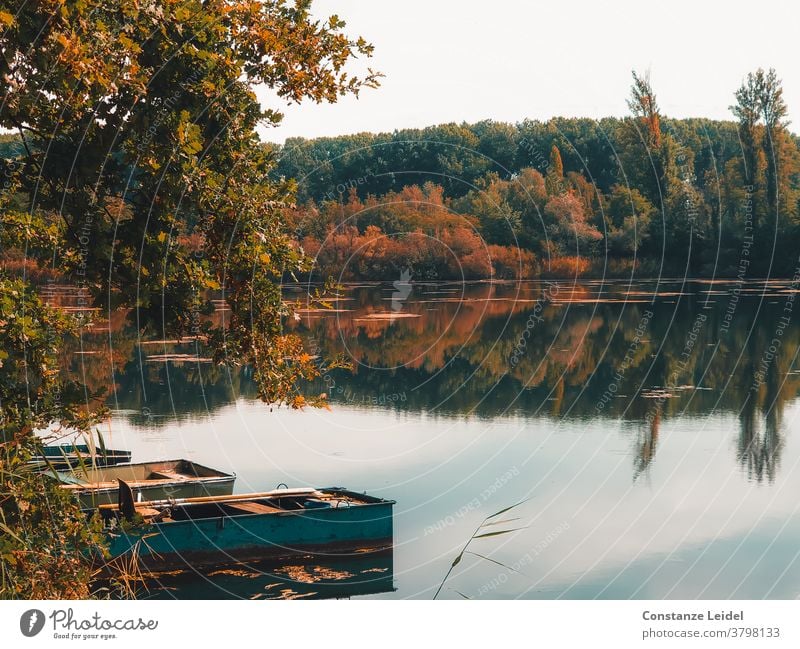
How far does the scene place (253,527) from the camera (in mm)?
14992

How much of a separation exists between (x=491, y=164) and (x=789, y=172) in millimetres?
14301

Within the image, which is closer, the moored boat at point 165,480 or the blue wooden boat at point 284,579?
Answer: the blue wooden boat at point 284,579

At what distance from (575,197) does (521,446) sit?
35.4 meters

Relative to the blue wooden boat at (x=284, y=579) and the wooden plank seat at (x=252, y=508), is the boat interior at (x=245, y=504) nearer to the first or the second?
the wooden plank seat at (x=252, y=508)

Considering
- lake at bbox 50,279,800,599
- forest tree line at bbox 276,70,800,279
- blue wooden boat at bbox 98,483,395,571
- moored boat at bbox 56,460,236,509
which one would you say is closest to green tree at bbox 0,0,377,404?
lake at bbox 50,279,800,599

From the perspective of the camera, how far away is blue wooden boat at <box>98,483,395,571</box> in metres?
14.6

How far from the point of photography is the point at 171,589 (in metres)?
14.7

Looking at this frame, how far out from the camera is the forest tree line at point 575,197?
4778cm

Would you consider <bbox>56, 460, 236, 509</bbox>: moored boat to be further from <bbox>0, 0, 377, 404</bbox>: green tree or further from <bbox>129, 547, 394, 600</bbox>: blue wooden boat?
<bbox>0, 0, 377, 404</bbox>: green tree

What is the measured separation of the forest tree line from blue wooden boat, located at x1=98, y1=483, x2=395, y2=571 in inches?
1075

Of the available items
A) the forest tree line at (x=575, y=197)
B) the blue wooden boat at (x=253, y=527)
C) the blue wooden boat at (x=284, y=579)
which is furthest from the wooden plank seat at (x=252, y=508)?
the forest tree line at (x=575, y=197)

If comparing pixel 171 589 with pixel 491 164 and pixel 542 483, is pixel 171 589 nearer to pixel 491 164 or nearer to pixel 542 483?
pixel 542 483

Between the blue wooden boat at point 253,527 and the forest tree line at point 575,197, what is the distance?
27.3m

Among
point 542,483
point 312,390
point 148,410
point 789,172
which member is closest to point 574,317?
point 789,172
